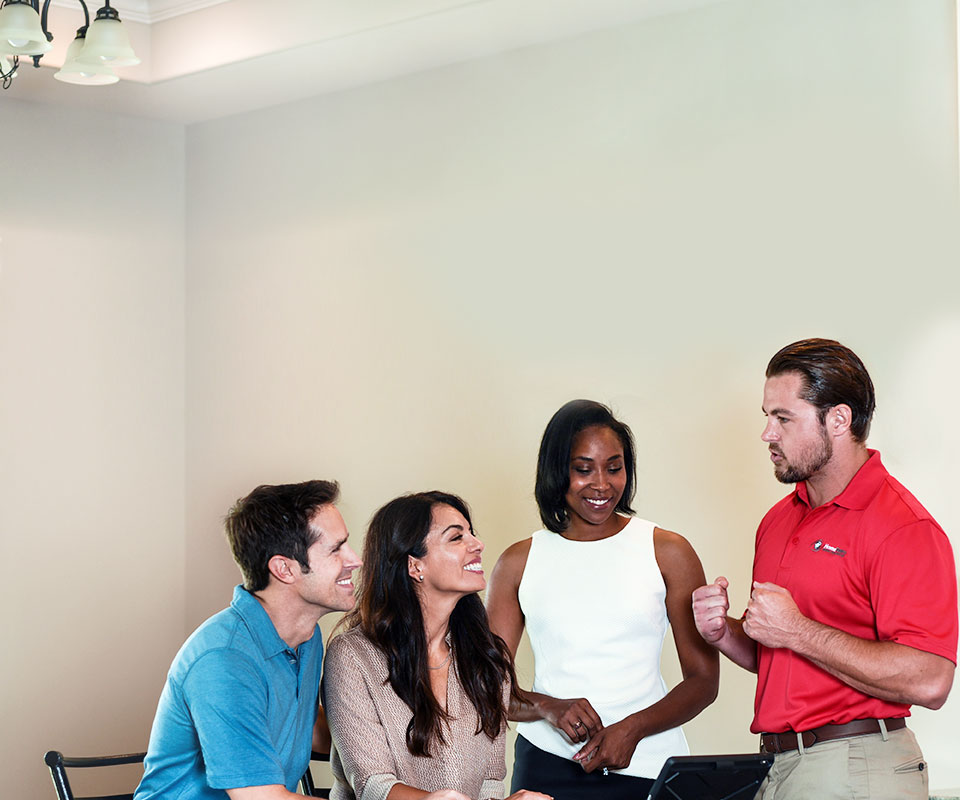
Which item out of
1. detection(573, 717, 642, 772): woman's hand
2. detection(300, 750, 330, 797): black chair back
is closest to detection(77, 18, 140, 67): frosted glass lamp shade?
detection(300, 750, 330, 797): black chair back

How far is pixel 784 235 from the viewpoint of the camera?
134 inches

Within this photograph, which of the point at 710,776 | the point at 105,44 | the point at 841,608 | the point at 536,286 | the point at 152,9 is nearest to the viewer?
the point at 710,776

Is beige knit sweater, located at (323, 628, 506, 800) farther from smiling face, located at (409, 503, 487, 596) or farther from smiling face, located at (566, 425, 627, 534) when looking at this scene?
smiling face, located at (566, 425, 627, 534)

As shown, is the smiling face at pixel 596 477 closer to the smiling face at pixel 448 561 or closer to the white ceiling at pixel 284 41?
the smiling face at pixel 448 561

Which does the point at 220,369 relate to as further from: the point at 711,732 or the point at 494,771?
the point at 494,771

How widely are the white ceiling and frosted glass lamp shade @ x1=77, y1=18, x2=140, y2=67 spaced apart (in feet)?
3.43

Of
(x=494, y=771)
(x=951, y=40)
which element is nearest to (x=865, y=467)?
(x=494, y=771)

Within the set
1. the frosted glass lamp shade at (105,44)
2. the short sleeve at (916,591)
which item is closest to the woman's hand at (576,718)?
the short sleeve at (916,591)

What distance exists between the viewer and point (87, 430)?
4473mm

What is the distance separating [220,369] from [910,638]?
320cm

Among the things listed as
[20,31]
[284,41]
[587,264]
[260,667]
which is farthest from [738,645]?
[284,41]

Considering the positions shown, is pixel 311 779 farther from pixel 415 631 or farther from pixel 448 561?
pixel 448 561

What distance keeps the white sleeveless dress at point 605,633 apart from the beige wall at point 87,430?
238cm

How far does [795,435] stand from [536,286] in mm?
1723
